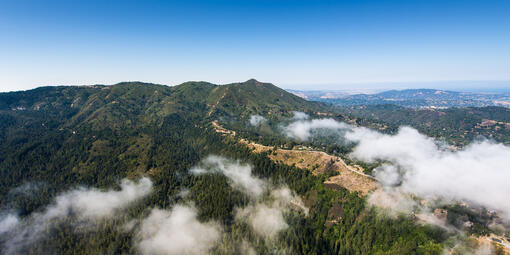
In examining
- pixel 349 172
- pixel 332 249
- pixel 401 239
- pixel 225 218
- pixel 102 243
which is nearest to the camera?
pixel 401 239

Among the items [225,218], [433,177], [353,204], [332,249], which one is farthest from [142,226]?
[433,177]

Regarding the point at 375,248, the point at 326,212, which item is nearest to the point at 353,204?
the point at 326,212

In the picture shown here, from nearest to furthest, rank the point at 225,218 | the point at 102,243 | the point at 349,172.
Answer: the point at 102,243 < the point at 225,218 < the point at 349,172

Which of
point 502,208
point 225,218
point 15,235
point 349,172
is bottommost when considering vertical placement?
point 15,235

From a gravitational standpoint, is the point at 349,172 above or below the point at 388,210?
above

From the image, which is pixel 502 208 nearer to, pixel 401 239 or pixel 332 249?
pixel 401 239

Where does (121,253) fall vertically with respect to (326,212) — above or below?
below

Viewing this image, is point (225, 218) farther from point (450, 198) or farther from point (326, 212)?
point (450, 198)

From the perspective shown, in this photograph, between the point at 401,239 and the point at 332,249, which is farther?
the point at 332,249

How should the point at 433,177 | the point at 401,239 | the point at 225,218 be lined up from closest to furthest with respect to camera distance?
the point at 401,239
the point at 225,218
the point at 433,177
